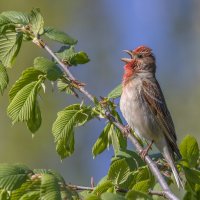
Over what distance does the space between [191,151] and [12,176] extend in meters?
1.30

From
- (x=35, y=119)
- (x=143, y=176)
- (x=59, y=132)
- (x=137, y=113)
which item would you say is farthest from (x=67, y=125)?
(x=137, y=113)

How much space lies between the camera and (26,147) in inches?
701

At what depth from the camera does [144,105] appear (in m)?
7.69

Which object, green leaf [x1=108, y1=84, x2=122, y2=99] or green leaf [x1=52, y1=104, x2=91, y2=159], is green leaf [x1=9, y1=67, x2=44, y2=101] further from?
green leaf [x1=108, y1=84, x2=122, y2=99]

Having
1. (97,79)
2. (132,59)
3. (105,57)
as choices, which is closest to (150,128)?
(132,59)

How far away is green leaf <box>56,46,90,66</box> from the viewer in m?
5.52

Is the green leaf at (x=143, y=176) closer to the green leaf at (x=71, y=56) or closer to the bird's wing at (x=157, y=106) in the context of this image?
the green leaf at (x=71, y=56)

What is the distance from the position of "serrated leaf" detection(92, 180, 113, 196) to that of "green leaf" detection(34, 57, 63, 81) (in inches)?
32.4

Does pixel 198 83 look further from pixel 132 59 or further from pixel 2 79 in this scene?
pixel 2 79

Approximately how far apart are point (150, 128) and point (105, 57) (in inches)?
504

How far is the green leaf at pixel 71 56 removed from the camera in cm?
552

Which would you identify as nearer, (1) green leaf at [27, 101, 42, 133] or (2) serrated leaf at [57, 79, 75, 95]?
(1) green leaf at [27, 101, 42, 133]

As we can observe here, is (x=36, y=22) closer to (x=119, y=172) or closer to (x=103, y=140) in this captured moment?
(x=103, y=140)

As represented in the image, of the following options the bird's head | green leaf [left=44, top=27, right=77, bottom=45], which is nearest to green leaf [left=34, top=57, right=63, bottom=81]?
green leaf [left=44, top=27, right=77, bottom=45]
